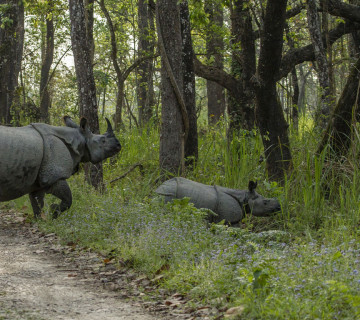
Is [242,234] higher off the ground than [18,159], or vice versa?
[18,159]

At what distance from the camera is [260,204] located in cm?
832

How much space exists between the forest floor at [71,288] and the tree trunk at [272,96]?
147 inches

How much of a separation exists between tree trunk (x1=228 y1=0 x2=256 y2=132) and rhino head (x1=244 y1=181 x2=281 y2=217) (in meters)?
3.29

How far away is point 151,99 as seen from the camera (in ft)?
58.6

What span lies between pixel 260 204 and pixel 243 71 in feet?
14.9

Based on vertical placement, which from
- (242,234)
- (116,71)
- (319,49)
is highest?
(116,71)

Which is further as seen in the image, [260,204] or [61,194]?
[260,204]

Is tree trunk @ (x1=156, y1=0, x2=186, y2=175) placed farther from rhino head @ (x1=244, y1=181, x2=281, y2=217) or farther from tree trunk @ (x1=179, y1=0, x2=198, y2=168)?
rhino head @ (x1=244, y1=181, x2=281, y2=217)

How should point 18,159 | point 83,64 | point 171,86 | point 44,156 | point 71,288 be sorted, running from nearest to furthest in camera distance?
point 71,288, point 18,159, point 44,156, point 171,86, point 83,64

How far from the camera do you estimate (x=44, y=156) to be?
26.2 feet

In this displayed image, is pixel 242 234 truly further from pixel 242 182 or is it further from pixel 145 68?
pixel 145 68

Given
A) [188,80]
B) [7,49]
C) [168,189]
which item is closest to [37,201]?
[168,189]

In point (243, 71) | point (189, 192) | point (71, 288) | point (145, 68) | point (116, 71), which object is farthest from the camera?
point (145, 68)

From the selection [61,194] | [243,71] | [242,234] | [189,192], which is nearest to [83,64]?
[61,194]
